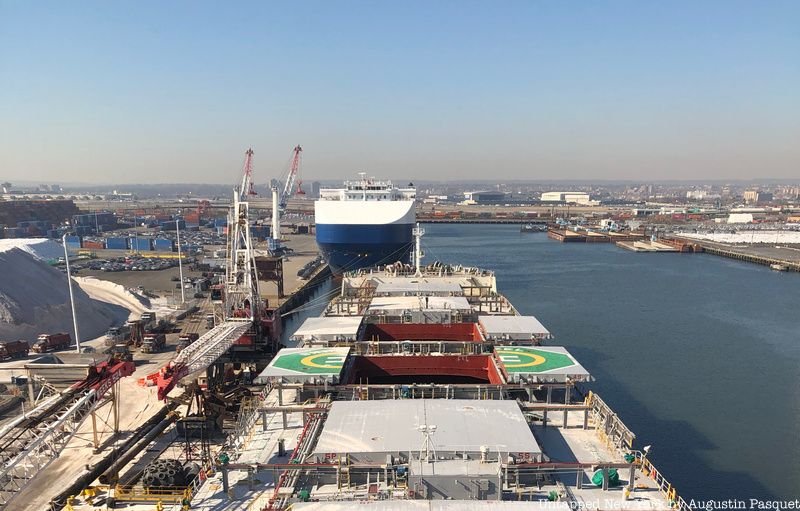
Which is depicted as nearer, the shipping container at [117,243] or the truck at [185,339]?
the truck at [185,339]

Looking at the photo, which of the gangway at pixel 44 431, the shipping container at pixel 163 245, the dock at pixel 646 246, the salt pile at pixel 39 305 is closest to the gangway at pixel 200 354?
the gangway at pixel 44 431

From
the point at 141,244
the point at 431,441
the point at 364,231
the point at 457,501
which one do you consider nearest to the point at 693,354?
the point at 431,441

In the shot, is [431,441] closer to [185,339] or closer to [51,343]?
[185,339]

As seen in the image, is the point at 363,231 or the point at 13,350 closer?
the point at 13,350

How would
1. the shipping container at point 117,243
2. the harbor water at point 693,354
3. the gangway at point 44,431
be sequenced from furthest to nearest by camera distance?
the shipping container at point 117,243 → the harbor water at point 693,354 → the gangway at point 44,431

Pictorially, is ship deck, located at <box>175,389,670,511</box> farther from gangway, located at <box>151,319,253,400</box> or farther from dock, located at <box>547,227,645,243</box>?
dock, located at <box>547,227,645,243</box>

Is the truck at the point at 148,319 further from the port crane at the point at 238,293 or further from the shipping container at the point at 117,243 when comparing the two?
the shipping container at the point at 117,243
